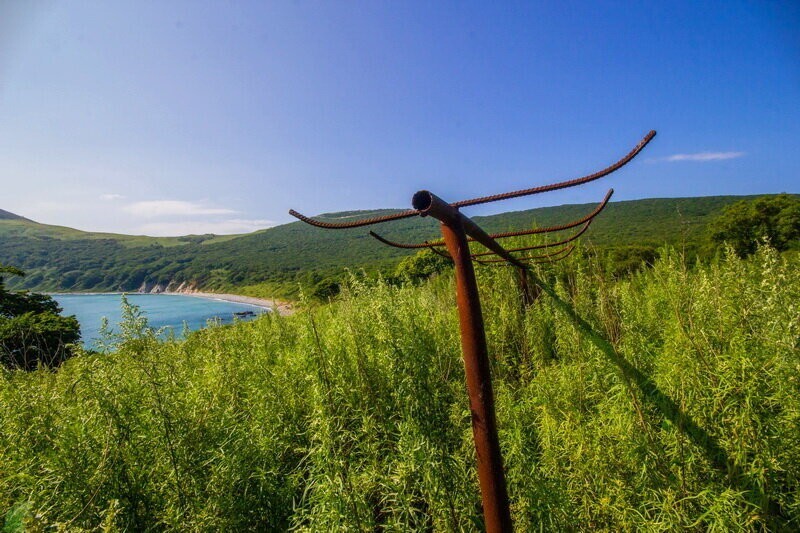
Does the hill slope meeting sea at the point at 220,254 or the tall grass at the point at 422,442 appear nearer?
the tall grass at the point at 422,442

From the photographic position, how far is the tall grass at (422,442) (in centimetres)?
198

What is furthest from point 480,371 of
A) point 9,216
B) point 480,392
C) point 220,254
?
point 9,216

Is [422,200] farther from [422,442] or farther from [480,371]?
[422,442]

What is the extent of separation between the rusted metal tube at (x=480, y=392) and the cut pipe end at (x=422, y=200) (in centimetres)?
7

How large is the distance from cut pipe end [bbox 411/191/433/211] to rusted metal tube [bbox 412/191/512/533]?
0.07 meters

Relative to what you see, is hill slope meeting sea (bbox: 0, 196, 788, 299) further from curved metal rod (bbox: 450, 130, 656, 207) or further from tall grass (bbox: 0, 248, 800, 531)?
curved metal rod (bbox: 450, 130, 656, 207)

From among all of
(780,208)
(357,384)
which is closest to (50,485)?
(357,384)

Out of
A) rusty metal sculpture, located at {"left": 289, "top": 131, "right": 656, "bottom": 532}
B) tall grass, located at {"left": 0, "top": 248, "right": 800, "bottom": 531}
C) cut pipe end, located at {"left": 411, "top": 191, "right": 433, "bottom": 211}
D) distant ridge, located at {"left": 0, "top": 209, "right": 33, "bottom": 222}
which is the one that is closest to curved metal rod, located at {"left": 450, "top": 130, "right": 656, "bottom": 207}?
rusty metal sculpture, located at {"left": 289, "top": 131, "right": 656, "bottom": 532}

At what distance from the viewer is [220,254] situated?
13138 cm

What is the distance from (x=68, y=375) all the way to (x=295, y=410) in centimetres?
246

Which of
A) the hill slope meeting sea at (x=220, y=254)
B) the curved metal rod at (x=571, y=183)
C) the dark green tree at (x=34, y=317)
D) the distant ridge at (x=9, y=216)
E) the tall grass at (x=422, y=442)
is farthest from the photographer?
the distant ridge at (x=9, y=216)

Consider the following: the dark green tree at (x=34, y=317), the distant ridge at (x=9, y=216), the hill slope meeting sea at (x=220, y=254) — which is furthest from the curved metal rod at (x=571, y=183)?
the distant ridge at (x=9, y=216)

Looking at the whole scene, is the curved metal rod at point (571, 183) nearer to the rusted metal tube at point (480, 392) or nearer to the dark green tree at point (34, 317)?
the rusted metal tube at point (480, 392)

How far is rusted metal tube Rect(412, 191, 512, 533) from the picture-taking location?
158 centimetres
